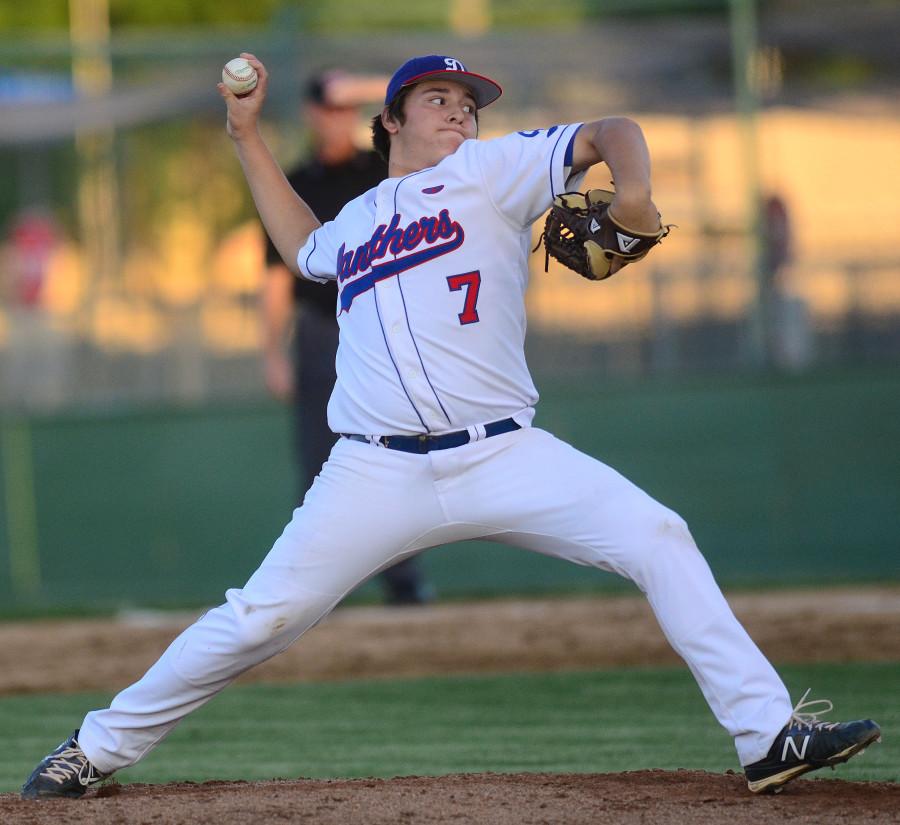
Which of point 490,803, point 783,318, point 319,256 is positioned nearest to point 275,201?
point 319,256

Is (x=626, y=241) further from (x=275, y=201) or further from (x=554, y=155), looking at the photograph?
(x=275, y=201)

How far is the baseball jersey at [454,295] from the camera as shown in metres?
3.84

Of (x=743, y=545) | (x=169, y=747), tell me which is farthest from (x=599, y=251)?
(x=743, y=545)

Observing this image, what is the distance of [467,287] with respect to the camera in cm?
387

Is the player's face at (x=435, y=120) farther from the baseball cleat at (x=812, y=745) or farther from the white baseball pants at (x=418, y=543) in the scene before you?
the baseball cleat at (x=812, y=745)

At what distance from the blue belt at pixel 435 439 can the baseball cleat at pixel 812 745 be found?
0.93 metres

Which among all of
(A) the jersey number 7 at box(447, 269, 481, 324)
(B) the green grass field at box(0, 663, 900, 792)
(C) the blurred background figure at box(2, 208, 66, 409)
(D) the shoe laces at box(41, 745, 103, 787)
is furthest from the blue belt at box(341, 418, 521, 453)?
(C) the blurred background figure at box(2, 208, 66, 409)

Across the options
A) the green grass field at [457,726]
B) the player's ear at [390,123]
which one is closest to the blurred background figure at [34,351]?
the green grass field at [457,726]

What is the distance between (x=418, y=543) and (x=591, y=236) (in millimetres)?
831

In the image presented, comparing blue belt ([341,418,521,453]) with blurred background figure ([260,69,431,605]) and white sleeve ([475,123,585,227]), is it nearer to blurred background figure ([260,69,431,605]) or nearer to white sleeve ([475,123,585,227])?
white sleeve ([475,123,585,227])

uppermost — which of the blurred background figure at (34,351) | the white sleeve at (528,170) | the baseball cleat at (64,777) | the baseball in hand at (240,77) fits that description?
the baseball in hand at (240,77)

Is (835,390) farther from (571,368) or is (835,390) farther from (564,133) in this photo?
(564,133)

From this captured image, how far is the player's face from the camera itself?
4145 millimetres

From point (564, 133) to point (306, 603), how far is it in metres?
1.23
